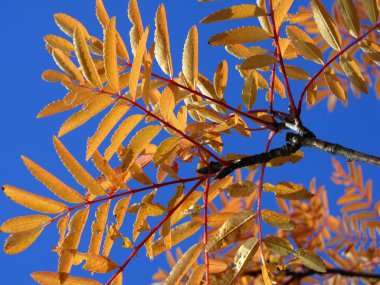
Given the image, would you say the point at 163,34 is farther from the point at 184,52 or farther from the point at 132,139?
the point at 132,139

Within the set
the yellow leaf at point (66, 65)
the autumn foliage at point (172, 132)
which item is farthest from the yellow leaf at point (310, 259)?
the yellow leaf at point (66, 65)

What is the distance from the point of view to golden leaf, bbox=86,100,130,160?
3.97 feet

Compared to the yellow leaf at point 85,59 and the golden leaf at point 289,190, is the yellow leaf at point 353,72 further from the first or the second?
the yellow leaf at point 85,59

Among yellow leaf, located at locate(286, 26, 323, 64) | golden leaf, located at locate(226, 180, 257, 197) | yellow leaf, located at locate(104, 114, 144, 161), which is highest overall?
yellow leaf, located at locate(286, 26, 323, 64)

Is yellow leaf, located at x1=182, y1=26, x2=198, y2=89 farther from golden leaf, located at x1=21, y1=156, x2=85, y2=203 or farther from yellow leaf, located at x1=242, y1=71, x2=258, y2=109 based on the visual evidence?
golden leaf, located at x1=21, y1=156, x2=85, y2=203

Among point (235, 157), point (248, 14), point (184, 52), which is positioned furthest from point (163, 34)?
point (235, 157)

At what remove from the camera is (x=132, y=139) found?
124 cm

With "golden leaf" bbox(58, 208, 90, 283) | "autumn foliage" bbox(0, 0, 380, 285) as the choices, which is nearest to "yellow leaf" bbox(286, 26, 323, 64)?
"autumn foliage" bbox(0, 0, 380, 285)

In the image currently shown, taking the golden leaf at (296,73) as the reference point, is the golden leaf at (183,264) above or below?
below

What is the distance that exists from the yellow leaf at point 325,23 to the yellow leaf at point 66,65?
22.0 inches

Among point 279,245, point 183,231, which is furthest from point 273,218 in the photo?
point 183,231

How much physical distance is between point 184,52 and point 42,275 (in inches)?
23.6

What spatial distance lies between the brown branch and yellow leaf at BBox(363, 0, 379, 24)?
0.32m

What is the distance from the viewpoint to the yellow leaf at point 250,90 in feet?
4.68
